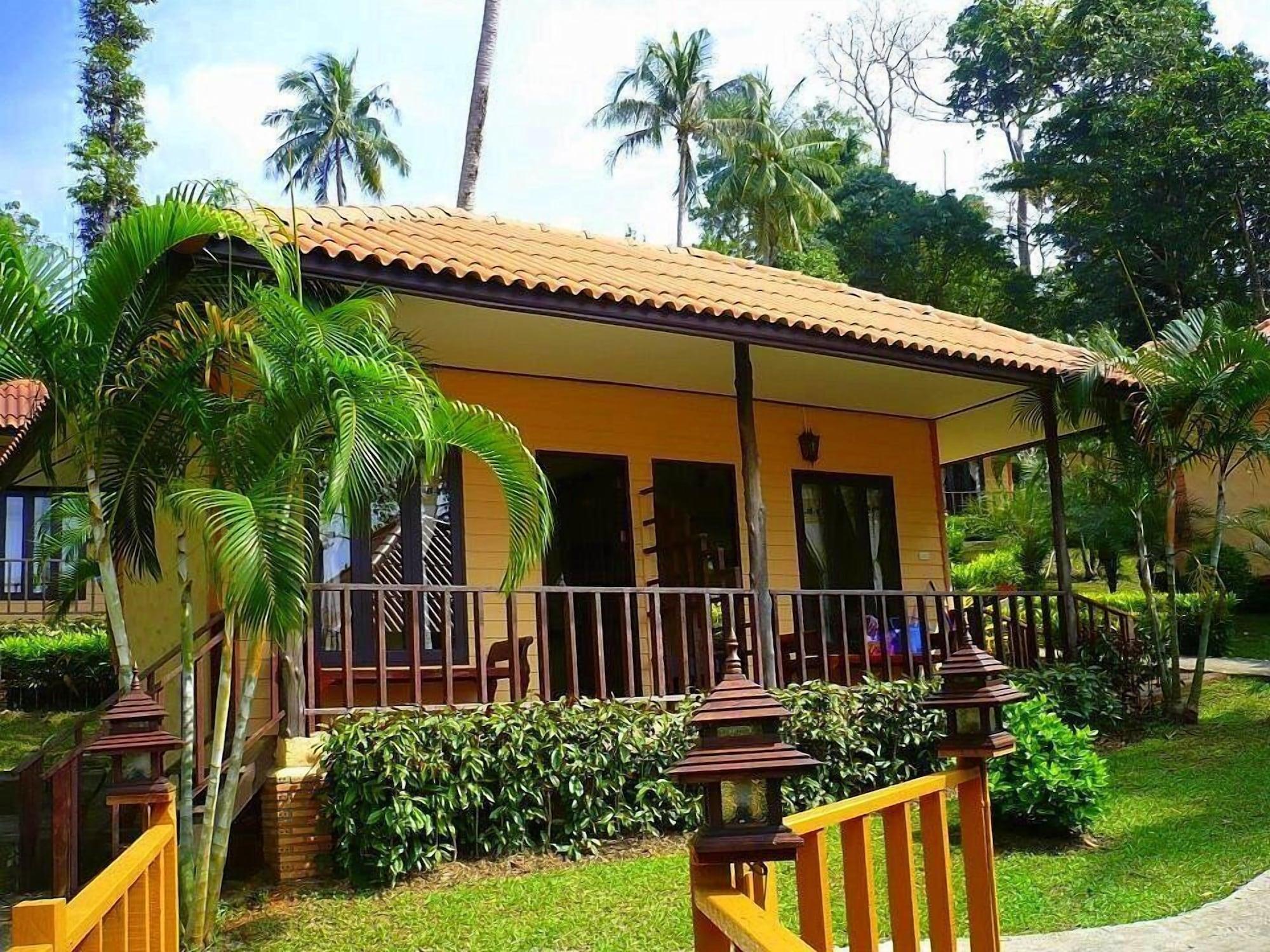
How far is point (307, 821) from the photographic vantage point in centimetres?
710

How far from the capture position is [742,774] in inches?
94.1

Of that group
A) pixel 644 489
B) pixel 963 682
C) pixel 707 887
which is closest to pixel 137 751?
pixel 707 887

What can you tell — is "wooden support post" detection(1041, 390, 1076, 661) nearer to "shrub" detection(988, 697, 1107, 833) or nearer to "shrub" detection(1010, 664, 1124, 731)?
"shrub" detection(1010, 664, 1124, 731)

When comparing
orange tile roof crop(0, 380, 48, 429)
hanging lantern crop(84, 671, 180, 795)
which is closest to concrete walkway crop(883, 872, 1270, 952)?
hanging lantern crop(84, 671, 180, 795)

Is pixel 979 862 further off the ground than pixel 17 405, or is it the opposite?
pixel 17 405

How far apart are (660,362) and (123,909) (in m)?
7.65

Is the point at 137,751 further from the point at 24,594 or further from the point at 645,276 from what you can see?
the point at 24,594

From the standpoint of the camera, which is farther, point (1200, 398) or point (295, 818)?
point (1200, 398)

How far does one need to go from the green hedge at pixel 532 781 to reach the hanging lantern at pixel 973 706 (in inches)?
125

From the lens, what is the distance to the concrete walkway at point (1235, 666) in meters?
14.0

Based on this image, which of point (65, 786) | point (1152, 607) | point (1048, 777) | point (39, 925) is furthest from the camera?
point (1152, 607)

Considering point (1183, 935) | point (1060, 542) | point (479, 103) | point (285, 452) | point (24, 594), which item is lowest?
point (1183, 935)

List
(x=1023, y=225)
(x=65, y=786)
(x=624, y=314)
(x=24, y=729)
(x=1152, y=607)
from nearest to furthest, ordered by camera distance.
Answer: (x=65, y=786)
(x=624, y=314)
(x=1152, y=607)
(x=24, y=729)
(x=1023, y=225)

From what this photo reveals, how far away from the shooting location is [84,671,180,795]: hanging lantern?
432 centimetres
